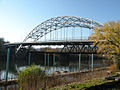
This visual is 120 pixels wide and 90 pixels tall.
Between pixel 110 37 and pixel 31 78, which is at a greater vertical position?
pixel 110 37

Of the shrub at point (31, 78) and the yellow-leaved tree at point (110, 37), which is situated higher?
the yellow-leaved tree at point (110, 37)

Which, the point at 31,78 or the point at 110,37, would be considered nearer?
the point at 31,78

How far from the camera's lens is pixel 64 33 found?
56281 millimetres

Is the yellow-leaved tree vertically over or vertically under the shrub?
over

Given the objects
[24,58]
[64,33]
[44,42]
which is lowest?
[24,58]

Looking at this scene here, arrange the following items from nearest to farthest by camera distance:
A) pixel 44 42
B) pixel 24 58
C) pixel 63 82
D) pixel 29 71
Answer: pixel 29 71 → pixel 63 82 → pixel 44 42 → pixel 24 58

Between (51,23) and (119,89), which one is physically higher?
(51,23)

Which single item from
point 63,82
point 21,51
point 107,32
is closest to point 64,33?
point 21,51

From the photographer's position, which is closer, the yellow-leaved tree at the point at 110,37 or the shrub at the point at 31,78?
the shrub at the point at 31,78

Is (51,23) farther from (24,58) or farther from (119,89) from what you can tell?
(119,89)

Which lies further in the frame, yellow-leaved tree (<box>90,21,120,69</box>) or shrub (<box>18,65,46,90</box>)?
yellow-leaved tree (<box>90,21,120,69</box>)

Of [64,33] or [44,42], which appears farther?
[64,33]

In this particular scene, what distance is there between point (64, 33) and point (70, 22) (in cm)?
950

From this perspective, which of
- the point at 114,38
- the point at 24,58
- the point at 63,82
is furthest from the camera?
the point at 24,58
